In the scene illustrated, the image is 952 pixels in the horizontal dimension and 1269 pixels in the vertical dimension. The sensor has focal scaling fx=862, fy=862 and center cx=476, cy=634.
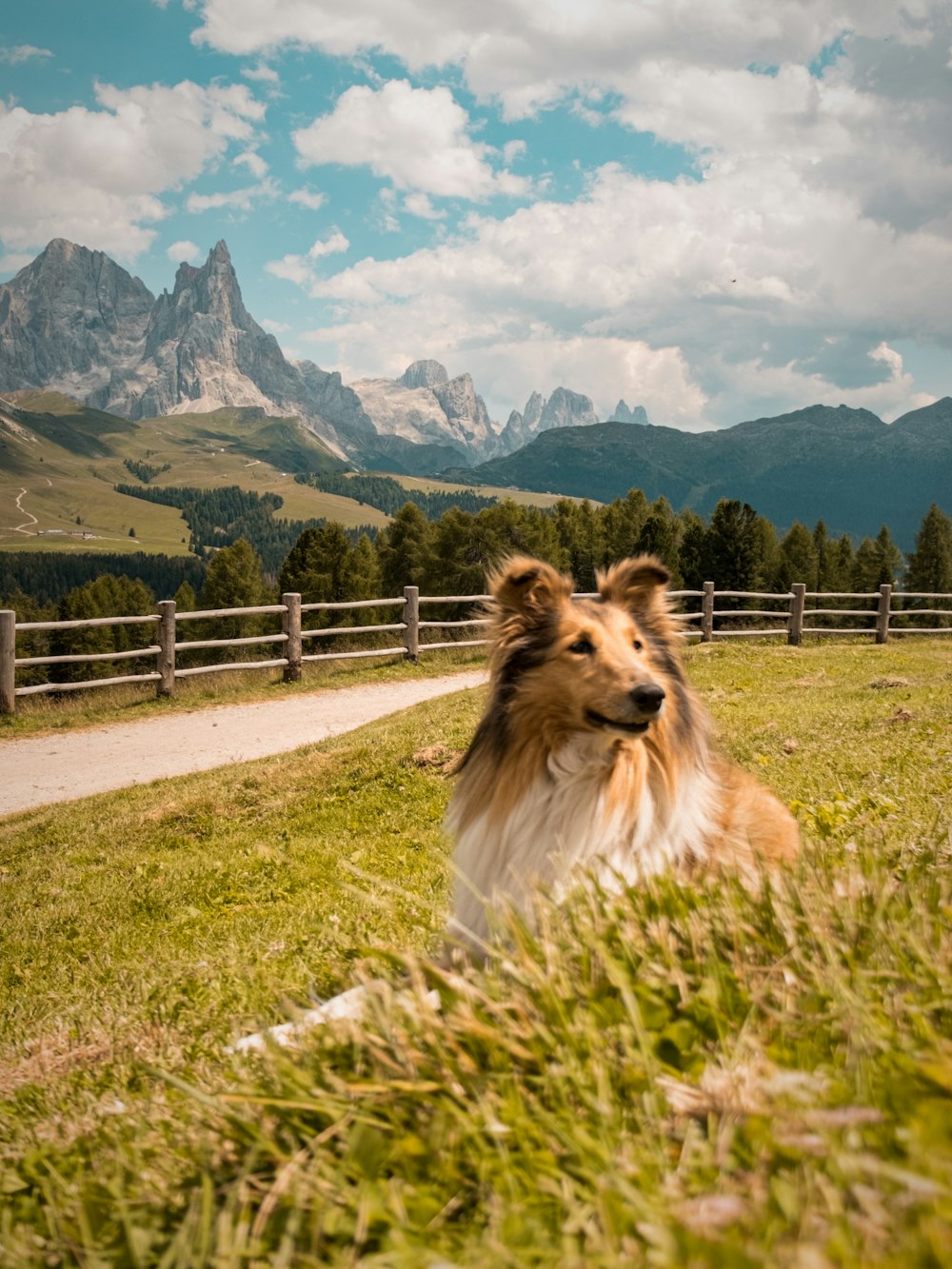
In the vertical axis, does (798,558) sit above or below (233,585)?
above

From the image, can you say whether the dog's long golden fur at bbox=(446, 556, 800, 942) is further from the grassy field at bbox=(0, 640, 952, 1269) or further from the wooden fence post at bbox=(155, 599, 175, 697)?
the wooden fence post at bbox=(155, 599, 175, 697)

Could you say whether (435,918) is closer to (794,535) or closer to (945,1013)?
(945,1013)

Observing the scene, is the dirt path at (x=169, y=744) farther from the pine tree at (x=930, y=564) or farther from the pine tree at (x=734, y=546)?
the pine tree at (x=930, y=564)

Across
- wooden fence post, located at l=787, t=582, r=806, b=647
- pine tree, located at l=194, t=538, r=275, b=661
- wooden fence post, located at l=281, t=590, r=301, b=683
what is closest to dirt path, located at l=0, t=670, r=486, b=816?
wooden fence post, located at l=281, t=590, r=301, b=683

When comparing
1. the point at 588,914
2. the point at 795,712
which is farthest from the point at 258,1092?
the point at 795,712

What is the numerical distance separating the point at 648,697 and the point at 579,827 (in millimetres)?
591

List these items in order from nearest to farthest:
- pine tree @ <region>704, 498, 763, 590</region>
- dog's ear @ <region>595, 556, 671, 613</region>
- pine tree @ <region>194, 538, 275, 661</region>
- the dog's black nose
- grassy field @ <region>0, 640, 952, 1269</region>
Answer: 1. grassy field @ <region>0, 640, 952, 1269</region>
2. the dog's black nose
3. dog's ear @ <region>595, 556, 671, 613</region>
4. pine tree @ <region>704, 498, 763, 590</region>
5. pine tree @ <region>194, 538, 275, 661</region>

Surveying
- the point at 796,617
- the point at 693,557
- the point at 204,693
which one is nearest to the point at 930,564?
the point at 693,557

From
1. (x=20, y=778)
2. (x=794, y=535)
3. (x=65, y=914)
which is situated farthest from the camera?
(x=794, y=535)

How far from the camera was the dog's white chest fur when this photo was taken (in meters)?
3.33

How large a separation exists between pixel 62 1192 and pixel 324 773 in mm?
8666

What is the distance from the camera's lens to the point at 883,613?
27.0 metres

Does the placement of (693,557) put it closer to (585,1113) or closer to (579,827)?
(579,827)

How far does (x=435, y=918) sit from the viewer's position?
439 centimetres
